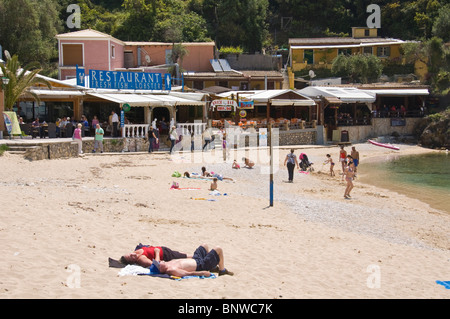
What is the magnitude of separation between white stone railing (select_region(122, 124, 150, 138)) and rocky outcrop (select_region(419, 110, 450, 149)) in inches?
833

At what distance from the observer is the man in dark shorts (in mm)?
7824

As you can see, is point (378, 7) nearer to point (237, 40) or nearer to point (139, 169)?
point (237, 40)

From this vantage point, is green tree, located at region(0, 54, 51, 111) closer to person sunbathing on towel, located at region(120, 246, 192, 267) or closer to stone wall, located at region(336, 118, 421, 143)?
person sunbathing on towel, located at region(120, 246, 192, 267)

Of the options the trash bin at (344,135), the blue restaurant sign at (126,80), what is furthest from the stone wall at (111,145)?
the blue restaurant sign at (126,80)

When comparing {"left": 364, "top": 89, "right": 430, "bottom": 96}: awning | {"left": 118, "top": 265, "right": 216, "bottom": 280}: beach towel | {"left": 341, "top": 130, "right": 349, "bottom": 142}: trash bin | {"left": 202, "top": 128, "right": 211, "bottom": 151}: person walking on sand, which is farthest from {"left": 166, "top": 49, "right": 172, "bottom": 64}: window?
{"left": 118, "top": 265, "right": 216, "bottom": 280}: beach towel

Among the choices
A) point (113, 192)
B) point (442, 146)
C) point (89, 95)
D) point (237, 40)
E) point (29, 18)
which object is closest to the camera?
point (113, 192)

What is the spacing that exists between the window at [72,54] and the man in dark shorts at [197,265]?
1435 inches

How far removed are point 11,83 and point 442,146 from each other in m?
28.9

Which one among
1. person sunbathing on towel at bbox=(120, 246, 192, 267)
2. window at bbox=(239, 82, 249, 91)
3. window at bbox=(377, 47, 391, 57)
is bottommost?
person sunbathing on towel at bbox=(120, 246, 192, 267)

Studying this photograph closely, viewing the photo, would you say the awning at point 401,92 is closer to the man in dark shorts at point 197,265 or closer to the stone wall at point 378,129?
the stone wall at point 378,129

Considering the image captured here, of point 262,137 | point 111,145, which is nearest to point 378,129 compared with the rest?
point 262,137
